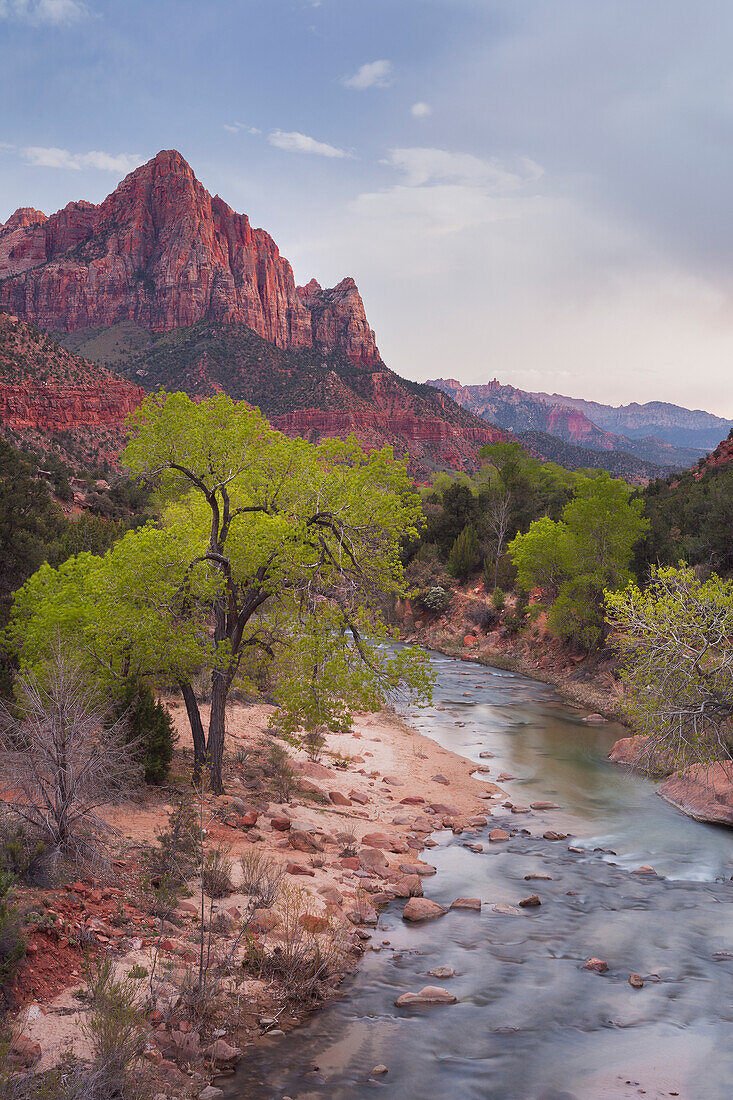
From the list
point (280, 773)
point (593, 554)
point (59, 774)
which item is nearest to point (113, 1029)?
point (59, 774)

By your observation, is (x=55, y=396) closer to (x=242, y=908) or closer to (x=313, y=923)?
(x=242, y=908)

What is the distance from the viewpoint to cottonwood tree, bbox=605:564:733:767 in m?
13.2

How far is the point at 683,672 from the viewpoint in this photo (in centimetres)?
1316

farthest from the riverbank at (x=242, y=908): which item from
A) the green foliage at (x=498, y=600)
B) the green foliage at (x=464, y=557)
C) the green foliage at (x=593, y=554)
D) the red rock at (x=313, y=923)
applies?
the green foliage at (x=464, y=557)

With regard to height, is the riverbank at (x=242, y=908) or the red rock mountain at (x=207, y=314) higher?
the red rock mountain at (x=207, y=314)

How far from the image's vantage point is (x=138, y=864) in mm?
9664

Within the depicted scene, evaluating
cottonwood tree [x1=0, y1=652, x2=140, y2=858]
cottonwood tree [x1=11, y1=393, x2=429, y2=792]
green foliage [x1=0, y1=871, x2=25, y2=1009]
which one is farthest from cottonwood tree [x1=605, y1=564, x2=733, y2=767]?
green foliage [x1=0, y1=871, x2=25, y2=1009]

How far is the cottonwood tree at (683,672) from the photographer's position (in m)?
13.2

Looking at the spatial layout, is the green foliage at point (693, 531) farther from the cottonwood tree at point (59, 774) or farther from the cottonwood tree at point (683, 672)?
the cottonwood tree at point (59, 774)

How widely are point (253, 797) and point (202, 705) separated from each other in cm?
703

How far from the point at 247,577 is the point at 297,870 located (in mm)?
5493

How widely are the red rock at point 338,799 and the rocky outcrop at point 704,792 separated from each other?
783cm

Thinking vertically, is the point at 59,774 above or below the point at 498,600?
above

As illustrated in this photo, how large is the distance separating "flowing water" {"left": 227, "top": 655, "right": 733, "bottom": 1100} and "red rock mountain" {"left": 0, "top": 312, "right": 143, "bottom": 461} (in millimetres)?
61222
